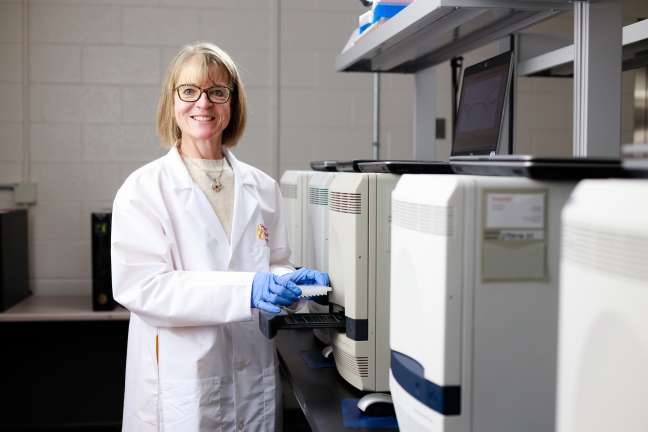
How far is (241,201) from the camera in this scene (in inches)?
75.3

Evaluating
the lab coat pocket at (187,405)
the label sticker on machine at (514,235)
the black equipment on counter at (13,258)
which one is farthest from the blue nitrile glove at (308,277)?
the black equipment on counter at (13,258)

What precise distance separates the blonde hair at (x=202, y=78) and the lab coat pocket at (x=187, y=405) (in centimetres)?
66

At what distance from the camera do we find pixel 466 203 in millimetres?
990

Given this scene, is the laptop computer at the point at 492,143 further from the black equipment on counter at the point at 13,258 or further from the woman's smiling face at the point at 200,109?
the black equipment on counter at the point at 13,258

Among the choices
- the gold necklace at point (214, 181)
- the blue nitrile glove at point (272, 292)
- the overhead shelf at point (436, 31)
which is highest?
the overhead shelf at point (436, 31)

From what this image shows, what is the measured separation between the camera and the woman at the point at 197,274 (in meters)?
1.70

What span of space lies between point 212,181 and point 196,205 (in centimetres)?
15

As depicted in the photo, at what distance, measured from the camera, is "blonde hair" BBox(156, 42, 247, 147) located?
6.36ft

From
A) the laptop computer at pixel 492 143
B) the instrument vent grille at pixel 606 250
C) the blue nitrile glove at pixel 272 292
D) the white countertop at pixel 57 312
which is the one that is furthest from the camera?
the white countertop at pixel 57 312

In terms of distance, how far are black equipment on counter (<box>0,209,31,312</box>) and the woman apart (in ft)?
4.77

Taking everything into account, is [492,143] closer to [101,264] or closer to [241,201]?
[241,201]

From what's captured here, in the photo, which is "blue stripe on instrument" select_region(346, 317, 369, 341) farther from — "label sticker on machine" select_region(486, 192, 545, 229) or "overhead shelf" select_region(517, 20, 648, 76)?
"overhead shelf" select_region(517, 20, 648, 76)

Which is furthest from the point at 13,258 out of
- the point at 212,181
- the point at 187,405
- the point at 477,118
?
the point at 477,118

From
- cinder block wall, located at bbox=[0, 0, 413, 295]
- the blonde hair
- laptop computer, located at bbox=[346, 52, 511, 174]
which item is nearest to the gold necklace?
the blonde hair
